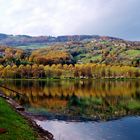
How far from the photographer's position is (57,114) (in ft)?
263

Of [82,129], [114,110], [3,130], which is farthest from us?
[114,110]

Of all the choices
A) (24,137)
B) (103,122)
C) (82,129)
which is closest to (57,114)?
(103,122)

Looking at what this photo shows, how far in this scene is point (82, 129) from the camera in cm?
6003

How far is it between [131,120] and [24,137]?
38.3m

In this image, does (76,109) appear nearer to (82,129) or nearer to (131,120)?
(131,120)

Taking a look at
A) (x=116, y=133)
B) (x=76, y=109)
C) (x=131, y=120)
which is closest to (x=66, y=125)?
(x=116, y=133)

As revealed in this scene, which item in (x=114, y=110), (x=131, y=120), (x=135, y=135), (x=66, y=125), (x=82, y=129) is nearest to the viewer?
(x=135, y=135)

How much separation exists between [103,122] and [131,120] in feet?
23.7

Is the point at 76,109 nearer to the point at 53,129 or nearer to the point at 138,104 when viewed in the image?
the point at 138,104

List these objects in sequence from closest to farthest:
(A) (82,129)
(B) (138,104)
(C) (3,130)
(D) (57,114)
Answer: (C) (3,130), (A) (82,129), (D) (57,114), (B) (138,104)

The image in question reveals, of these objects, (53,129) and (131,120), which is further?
(131,120)

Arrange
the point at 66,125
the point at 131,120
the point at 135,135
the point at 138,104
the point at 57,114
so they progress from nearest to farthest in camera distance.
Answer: the point at 135,135 → the point at 66,125 → the point at 131,120 → the point at 57,114 → the point at 138,104

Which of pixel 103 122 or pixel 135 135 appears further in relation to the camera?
pixel 103 122

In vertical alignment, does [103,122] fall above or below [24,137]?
below
